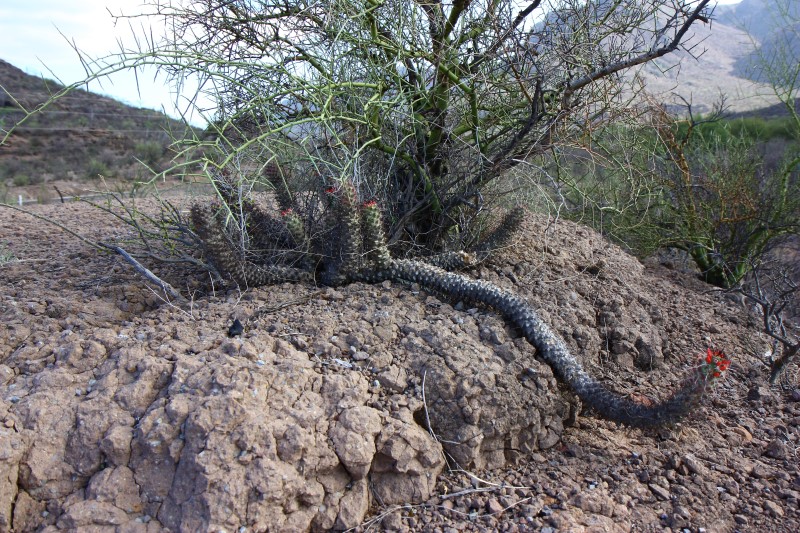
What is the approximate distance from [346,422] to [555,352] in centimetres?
117

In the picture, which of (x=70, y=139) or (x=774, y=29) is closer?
(x=774, y=29)

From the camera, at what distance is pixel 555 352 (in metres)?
2.89

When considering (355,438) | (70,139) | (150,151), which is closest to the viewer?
(355,438)

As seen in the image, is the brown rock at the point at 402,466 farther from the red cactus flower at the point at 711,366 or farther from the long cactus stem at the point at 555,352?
the red cactus flower at the point at 711,366

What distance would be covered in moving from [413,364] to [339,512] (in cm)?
73

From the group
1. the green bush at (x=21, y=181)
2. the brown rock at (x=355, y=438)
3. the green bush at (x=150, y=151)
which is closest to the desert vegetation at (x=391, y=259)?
the brown rock at (x=355, y=438)

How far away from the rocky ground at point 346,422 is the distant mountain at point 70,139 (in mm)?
17032

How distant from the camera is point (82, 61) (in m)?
2.64

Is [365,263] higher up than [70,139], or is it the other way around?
[70,139]

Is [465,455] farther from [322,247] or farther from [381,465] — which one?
[322,247]

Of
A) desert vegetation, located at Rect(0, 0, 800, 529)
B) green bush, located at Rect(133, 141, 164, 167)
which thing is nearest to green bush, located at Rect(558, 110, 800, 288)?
desert vegetation, located at Rect(0, 0, 800, 529)

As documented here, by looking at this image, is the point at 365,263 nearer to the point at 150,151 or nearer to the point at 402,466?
the point at 402,466

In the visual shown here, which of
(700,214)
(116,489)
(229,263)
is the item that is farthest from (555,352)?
(700,214)

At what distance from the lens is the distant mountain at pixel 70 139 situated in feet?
65.6
